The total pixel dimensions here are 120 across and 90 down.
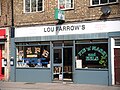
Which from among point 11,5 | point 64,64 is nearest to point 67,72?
point 64,64

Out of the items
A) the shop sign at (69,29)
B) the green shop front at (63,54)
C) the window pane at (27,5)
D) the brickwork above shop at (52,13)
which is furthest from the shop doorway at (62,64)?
the window pane at (27,5)

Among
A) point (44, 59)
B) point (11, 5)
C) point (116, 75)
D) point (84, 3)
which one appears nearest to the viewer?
point (116, 75)

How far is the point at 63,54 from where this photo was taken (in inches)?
864

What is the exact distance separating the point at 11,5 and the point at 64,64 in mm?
6183

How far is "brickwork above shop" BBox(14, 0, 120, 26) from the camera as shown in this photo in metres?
20.4

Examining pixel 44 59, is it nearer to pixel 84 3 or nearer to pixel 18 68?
pixel 18 68

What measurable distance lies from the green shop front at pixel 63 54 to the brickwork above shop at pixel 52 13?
41cm

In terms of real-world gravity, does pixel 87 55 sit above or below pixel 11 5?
below

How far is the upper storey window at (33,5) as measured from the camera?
23.2m

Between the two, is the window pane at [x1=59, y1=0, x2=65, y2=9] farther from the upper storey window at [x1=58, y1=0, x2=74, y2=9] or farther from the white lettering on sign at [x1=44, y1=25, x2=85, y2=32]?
the white lettering on sign at [x1=44, y1=25, x2=85, y2=32]

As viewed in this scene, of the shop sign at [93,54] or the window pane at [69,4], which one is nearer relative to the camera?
the shop sign at [93,54]

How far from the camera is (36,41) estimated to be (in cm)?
2306

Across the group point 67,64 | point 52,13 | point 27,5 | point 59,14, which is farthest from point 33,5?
point 67,64

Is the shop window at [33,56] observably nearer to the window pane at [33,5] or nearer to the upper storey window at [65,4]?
the window pane at [33,5]
